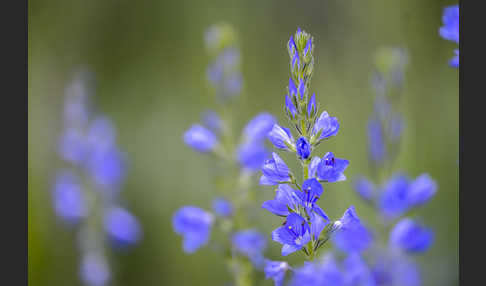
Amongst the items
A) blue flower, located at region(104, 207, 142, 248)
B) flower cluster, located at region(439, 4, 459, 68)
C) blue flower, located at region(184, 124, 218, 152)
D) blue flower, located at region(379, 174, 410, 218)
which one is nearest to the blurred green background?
blue flower, located at region(104, 207, 142, 248)

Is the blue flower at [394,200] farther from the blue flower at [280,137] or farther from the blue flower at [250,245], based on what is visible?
the blue flower at [280,137]

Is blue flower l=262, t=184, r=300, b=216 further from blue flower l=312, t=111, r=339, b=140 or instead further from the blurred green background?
the blurred green background

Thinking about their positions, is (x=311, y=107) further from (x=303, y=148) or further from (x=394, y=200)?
(x=394, y=200)

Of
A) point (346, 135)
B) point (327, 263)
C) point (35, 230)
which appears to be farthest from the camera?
point (346, 135)

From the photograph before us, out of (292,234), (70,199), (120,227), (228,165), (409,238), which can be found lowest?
(292,234)

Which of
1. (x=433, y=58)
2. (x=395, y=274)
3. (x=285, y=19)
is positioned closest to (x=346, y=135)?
(x=433, y=58)

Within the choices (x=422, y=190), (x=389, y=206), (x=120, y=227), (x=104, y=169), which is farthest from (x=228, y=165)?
(x=120, y=227)

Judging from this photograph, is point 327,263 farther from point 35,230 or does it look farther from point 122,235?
point 35,230
